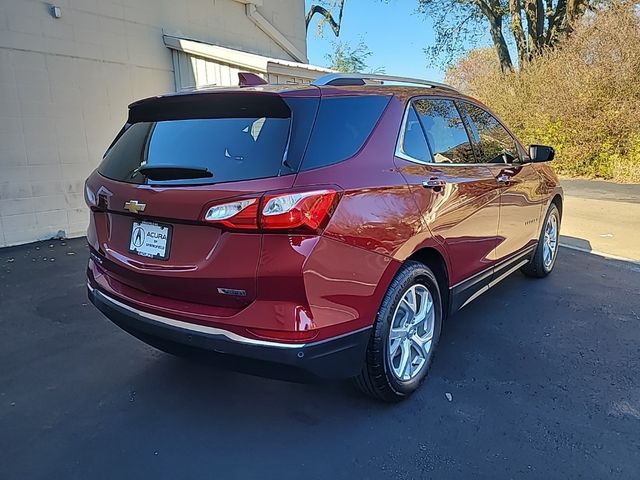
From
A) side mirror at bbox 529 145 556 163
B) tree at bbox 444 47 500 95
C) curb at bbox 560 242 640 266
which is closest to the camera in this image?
side mirror at bbox 529 145 556 163

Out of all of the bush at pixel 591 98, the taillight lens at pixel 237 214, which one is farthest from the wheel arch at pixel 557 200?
the bush at pixel 591 98

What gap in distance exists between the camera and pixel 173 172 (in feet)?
7.31

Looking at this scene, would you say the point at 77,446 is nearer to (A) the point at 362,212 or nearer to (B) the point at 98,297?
(B) the point at 98,297

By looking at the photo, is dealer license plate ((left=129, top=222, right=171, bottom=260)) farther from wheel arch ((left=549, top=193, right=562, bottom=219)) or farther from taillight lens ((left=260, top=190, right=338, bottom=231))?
wheel arch ((left=549, top=193, right=562, bottom=219))

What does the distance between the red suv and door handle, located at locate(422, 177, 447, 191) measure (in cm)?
1

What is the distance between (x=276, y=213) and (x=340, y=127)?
616mm

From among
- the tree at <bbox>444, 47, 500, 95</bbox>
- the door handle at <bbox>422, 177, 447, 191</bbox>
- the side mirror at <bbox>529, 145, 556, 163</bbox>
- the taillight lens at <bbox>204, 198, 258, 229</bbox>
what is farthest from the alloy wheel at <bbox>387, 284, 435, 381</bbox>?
the tree at <bbox>444, 47, 500, 95</bbox>

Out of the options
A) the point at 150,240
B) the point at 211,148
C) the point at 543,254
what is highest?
the point at 211,148

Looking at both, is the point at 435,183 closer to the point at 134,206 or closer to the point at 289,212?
the point at 289,212

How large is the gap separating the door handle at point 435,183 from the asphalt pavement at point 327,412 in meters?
1.18

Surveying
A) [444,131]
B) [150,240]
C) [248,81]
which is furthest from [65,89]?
[444,131]

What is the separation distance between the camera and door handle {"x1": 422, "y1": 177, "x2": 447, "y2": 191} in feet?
8.69

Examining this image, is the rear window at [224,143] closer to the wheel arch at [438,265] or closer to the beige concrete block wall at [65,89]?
the wheel arch at [438,265]

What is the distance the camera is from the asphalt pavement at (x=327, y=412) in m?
2.19
